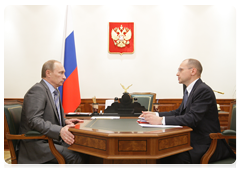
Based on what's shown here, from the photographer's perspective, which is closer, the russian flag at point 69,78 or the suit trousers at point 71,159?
the suit trousers at point 71,159

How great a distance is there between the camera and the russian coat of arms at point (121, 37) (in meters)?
4.29

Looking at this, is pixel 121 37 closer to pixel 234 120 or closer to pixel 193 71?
pixel 193 71

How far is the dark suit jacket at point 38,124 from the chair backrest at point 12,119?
7cm

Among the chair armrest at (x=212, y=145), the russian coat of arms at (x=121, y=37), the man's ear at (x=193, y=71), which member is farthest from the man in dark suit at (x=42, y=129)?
the russian coat of arms at (x=121, y=37)

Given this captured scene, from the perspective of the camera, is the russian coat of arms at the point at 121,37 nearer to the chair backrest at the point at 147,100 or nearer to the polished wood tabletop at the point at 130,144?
the chair backrest at the point at 147,100

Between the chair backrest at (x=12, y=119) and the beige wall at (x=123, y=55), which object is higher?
the beige wall at (x=123, y=55)

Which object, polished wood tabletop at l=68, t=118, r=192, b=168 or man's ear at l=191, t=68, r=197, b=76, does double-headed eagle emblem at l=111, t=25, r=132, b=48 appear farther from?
polished wood tabletop at l=68, t=118, r=192, b=168

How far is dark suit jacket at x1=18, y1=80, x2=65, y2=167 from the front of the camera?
63.3 inches

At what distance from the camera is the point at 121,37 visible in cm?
428

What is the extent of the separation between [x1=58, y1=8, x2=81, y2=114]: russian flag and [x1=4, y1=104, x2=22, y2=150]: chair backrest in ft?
5.30

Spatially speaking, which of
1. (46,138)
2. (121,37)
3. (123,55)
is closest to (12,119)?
(46,138)

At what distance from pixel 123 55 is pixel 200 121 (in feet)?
9.49

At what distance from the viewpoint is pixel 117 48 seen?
433cm

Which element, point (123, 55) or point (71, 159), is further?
point (123, 55)
